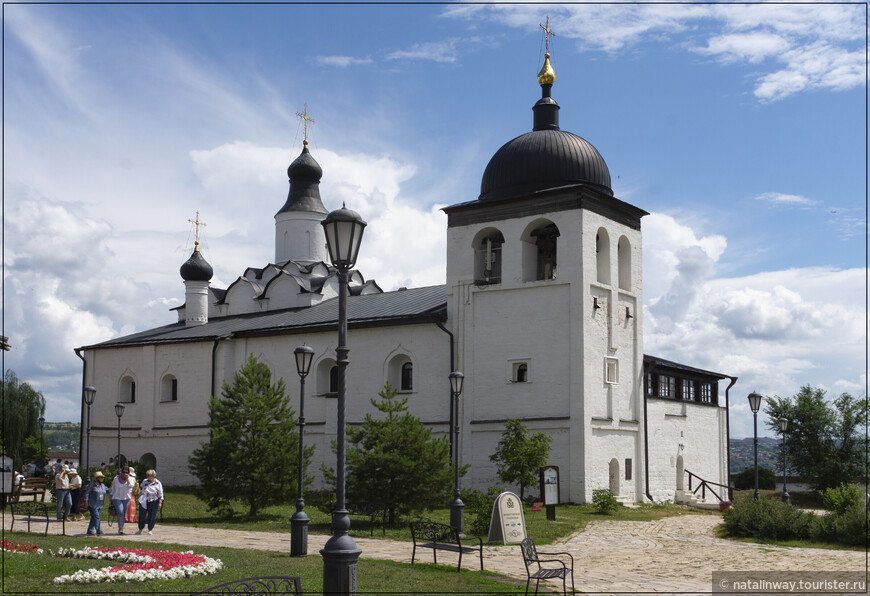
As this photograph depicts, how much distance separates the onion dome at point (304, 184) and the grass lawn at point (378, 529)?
17.4 meters

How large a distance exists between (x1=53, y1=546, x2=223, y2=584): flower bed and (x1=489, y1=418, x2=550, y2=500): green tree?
13194mm

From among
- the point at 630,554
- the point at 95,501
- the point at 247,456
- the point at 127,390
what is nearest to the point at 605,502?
the point at 630,554

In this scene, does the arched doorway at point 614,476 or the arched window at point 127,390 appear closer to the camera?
the arched doorway at point 614,476

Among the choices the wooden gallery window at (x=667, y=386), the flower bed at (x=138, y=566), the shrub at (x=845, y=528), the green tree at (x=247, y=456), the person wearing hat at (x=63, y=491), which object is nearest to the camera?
the flower bed at (x=138, y=566)

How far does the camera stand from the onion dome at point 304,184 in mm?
A: 42094

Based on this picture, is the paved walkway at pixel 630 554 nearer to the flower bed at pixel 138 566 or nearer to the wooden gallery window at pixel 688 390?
the flower bed at pixel 138 566

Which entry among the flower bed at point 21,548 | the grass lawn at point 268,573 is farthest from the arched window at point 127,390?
the flower bed at point 21,548

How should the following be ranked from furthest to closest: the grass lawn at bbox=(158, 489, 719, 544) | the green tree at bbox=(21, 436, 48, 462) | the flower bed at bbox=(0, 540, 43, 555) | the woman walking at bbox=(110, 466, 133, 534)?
the green tree at bbox=(21, 436, 48, 462)
the grass lawn at bbox=(158, 489, 719, 544)
the woman walking at bbox=(110, 466, 133, 534)
the flower bed at bbox=(0, 540, 43, 555)

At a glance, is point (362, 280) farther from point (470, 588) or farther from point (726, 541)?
point (470, 588)

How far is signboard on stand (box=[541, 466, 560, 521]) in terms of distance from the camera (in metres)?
22.3

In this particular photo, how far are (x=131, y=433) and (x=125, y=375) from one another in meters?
2.60

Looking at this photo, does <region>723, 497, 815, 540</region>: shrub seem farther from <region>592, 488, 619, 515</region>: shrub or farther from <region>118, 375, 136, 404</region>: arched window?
<region>118, 375, 136, 404</region>: arched window

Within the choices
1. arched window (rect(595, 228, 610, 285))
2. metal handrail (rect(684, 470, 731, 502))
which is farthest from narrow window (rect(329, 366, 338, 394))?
metal handrail (rect(684, 470, 731, 502))

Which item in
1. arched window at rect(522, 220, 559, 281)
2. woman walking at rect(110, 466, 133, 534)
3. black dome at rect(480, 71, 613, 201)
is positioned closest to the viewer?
woman walking at rect(110, 466, 133, 534)
